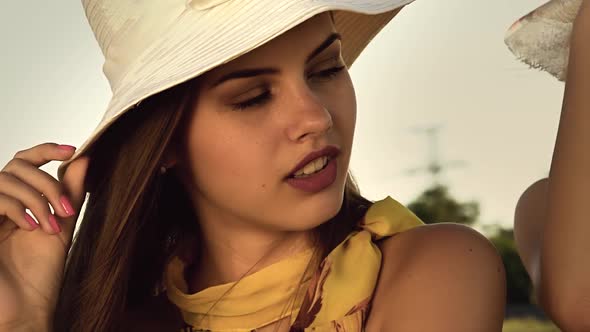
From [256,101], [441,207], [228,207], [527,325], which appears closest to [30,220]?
[228,207]

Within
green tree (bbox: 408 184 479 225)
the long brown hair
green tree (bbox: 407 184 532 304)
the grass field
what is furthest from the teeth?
green tree (bbox: 408 184 479 225)

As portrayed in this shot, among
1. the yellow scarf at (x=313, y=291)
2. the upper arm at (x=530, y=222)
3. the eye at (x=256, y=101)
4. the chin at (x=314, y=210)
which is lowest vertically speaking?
the yellow scarf at (x=313, y=291)

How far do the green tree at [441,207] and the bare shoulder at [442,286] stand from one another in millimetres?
19398

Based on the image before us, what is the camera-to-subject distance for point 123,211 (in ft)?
7.91

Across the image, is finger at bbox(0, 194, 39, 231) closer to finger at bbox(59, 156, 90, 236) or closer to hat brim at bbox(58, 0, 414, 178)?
finger at bbox(59, 156, 90, 236)

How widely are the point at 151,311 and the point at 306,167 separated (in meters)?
0.73

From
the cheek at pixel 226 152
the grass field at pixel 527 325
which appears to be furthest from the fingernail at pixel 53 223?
the grass field at pixel 527 325

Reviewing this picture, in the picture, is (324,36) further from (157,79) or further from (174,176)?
(174,176)

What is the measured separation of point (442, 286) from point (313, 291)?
33cm

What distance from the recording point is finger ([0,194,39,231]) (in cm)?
230

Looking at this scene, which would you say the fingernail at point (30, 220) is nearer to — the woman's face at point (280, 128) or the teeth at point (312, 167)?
the woman's face at point (280, 128)

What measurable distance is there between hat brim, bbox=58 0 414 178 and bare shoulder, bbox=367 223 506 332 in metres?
0.54

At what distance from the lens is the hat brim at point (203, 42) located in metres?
2.00

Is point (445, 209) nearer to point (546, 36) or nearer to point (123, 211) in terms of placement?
point (123, 211)
